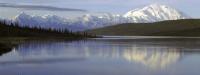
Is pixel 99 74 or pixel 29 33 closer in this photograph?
pixel 99 74

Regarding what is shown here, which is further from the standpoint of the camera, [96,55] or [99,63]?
[96,55]

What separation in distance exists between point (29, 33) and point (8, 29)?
13989 millimetres

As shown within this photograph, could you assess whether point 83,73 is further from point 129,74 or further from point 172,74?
point 172,74

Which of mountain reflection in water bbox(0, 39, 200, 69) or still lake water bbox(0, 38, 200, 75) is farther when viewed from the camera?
mountain reflection in water bbox(0, 39, 200, 69)

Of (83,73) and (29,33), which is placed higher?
(83,73)

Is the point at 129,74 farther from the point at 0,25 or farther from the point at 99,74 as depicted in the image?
the point at 0,25

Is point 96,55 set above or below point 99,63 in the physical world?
below

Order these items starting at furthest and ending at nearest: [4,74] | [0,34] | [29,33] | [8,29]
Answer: [29,33]
[8,29]
[0,34]
[4,74]

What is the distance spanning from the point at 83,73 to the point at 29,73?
336 cm

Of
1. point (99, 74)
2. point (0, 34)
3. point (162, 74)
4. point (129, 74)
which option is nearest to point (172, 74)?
point (162, 74)

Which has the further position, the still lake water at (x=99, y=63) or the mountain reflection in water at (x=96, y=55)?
the mountain reflection in water at (x=96, y=55)

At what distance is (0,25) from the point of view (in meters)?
191

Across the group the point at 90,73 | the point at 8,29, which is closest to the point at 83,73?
A: the point at 90,73

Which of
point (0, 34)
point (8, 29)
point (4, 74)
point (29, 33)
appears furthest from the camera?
point (29, 33)
